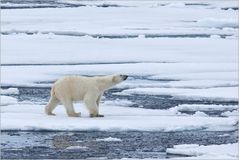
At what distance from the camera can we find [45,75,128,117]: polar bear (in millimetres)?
8844

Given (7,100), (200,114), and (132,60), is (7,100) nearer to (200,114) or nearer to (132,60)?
(200,114)

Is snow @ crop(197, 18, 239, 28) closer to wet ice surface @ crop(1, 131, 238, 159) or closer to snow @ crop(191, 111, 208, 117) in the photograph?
snow @ crop(191, 111, 208, 117)

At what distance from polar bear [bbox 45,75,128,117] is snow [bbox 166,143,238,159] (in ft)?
5.81

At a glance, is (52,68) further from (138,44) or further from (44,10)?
(44,10)

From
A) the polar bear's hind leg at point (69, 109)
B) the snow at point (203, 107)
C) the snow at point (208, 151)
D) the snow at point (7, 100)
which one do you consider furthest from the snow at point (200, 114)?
the snow at point (7, 100)

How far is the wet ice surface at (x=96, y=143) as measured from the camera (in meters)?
7.07

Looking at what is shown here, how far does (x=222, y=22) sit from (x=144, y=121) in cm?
1468

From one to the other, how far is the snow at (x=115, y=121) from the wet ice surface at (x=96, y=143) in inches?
4.9

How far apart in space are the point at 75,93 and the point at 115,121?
0.71m

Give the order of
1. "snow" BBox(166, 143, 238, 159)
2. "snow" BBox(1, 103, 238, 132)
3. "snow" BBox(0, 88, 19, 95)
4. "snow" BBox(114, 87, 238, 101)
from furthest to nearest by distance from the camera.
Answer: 1. "snow" BBox(0, 88, 19, 95)
2. "snow" BBox(114, 87, 238, 101)
3. "snow" BBox(1, 103, 238, 132)
4. "snow" BBox(166, 143, 238, 159)

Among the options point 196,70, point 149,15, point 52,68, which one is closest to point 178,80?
point 196,70

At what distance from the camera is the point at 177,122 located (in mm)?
8523

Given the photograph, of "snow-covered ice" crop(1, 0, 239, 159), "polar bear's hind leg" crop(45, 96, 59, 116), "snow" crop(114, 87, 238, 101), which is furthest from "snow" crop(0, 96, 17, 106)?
"snow" crop(114, 87, 238, 101)

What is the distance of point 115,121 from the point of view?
8.47 meters
